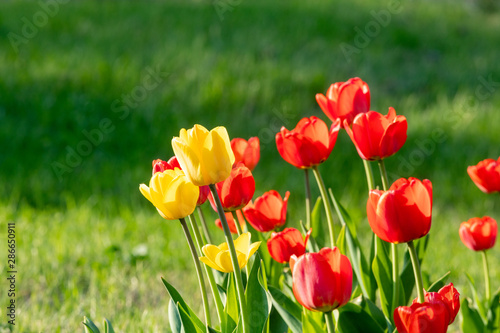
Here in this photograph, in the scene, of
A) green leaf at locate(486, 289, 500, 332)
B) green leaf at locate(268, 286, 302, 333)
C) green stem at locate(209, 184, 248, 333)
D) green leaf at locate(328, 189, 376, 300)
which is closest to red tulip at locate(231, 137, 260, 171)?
green leaf at locate(328, 189, 376, 300)

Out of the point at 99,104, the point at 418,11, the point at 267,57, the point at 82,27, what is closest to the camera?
the point at 99,104

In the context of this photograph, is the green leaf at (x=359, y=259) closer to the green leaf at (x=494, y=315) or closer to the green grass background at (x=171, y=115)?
the green leaf at (x=494, y=315)

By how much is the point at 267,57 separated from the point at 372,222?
12.7ft

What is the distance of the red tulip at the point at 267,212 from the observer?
1.30m

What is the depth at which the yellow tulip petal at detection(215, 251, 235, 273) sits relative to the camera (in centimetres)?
97

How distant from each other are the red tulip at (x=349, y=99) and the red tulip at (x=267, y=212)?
225 mm

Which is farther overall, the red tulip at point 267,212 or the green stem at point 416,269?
the red tulip at point 267,212

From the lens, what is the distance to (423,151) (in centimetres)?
369

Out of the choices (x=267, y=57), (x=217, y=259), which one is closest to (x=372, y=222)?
(x=217, y=259)

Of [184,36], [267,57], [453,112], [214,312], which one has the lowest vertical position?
[214,312]

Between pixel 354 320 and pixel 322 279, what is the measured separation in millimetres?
272

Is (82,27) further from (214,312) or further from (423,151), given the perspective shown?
(214,312)

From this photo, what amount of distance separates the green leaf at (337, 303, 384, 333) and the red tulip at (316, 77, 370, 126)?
0.41 m

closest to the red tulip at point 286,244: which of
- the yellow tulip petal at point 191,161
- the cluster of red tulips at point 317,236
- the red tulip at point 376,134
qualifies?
the cluster of red tulips at point 317,236
